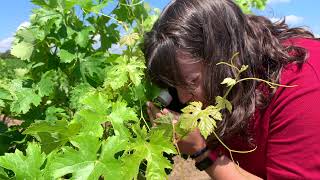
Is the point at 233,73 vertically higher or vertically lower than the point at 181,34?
lower

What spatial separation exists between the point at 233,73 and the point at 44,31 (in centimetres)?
90

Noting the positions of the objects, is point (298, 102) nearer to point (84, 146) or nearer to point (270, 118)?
point (270, 118)

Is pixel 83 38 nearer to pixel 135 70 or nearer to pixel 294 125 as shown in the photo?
pixel 135 70

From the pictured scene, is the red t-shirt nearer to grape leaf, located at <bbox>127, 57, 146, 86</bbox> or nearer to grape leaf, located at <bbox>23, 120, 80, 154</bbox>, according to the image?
grape leaf, located at <bbox>127, 57, 146, 86</bbox>

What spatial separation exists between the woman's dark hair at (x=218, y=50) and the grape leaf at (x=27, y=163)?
26.1 inches

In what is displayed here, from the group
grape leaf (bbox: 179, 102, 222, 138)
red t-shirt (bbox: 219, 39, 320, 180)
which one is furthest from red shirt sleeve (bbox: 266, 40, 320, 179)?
grape leaf (bbox: 179, 102, 222, 138)

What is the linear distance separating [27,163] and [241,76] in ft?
3.22

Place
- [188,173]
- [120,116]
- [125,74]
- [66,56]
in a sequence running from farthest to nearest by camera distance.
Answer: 1. [188,173]
2. [66,56]
3. [125,74]
4. [120,116]

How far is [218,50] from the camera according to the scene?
7.45ft

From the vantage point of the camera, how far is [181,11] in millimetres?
2291

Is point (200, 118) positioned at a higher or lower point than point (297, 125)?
higher

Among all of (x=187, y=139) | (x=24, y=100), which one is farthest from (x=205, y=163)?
(x=24, y=100)

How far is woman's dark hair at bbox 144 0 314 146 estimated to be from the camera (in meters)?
2.25

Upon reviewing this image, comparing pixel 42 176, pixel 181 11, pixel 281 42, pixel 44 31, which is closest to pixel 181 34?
pixel 181 11
